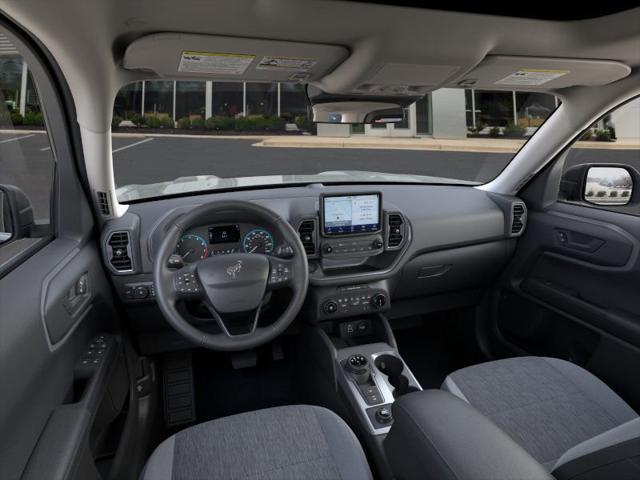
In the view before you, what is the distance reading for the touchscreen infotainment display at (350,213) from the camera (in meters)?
2.39

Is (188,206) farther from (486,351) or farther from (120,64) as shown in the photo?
(486,351)

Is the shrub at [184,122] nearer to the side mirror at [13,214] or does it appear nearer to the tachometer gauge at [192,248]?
the tachometer gauge at [192,248]

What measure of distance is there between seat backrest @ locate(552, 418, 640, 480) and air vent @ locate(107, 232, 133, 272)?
1890 millimetres

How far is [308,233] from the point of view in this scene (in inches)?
95.8

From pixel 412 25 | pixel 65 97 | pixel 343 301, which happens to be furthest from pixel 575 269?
pixel 65 97

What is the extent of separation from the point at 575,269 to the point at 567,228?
0.81ft

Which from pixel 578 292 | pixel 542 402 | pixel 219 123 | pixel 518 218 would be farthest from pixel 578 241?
pixel 219 123

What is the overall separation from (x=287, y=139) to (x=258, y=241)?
951 millimetres

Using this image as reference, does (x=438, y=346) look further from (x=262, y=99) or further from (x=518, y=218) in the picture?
(x=262, y=99)

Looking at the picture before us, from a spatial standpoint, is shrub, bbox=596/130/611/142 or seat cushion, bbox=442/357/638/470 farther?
shrub, bbox=596/130/611/142

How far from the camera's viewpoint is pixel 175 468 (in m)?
1.42

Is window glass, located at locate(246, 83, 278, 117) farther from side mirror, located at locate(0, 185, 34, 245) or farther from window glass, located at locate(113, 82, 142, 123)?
side mirror, located at locate(0, 185, 34, 245)

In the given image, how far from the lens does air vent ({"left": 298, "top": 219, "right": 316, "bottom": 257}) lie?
7.93 ft

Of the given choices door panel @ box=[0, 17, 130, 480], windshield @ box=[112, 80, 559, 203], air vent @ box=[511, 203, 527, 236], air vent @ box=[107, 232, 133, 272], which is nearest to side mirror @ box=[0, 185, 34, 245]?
door panel @ box=[0, 17, 130, 480]
